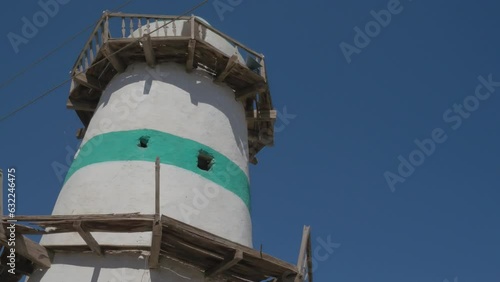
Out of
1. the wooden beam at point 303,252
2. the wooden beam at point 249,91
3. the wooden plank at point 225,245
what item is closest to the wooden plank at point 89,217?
the wooden plank at point 225,245

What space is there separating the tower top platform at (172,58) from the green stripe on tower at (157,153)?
222 cm

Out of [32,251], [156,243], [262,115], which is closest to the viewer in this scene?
[156,243]

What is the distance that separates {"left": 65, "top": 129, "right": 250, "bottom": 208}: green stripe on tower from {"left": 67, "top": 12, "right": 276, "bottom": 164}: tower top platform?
2.22 m

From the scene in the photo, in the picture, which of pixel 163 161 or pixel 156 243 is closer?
pixel 156 243

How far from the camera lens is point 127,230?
11.8 meters

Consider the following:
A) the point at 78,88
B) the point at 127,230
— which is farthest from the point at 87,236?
the point at 78,88

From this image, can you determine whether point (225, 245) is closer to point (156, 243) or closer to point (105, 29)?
point (156, 243)

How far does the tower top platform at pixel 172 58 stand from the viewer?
49.1 feet

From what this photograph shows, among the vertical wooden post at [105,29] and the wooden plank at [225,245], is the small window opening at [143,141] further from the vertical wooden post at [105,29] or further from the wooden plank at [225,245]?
the vertical wooden post at [105,29]

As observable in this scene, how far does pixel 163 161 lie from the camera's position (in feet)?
43.5

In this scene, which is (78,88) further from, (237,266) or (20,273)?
(237,266)

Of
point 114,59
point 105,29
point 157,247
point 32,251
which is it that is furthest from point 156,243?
point 105,29

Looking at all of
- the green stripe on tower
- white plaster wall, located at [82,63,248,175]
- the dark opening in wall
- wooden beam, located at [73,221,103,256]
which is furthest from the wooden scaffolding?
white plaster wall, located at [82,63,248,175]

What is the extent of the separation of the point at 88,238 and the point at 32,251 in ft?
4.28
